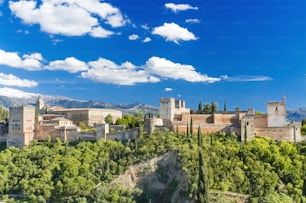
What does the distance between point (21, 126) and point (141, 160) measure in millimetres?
16645

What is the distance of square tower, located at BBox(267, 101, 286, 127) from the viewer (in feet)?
141

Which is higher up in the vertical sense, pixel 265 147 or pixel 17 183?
pixel 265 147

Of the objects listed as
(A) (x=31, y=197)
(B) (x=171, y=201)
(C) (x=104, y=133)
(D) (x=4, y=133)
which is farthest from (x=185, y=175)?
(D) (x=4, y=133)

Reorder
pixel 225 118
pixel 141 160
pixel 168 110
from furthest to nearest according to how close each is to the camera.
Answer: pixel 168 110, pixel 225 118, pixel 141 160

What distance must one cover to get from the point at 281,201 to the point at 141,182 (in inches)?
551

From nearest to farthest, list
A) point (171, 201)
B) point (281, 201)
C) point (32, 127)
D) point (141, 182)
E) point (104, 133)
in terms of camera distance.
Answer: point (281, 201), point (171, 201), point (141, 182), point (104, 133), point (32, 127)

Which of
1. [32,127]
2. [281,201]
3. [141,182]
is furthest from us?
[32,127]

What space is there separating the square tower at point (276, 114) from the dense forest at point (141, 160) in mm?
2708

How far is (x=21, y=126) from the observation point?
157ft

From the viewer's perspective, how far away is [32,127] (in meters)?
48.9

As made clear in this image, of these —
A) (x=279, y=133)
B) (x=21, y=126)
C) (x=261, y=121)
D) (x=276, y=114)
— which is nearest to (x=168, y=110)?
(x=261, y=121)

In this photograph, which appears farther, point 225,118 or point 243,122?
point 225,118

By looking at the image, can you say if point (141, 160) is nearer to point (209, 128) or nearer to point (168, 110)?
point (209, 128)

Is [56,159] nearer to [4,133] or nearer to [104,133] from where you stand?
[104,133]
